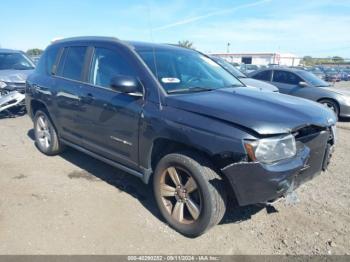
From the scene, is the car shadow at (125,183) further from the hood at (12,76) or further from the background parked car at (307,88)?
the background parked car at (307,88)

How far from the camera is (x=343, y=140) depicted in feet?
23.5

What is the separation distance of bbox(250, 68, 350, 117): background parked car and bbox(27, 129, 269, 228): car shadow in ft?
23.2

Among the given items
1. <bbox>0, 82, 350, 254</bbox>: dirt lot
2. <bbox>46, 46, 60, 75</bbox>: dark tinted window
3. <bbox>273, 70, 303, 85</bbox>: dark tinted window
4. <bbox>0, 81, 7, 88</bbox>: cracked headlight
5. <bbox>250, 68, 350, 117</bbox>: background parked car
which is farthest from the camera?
<bbox>273, 70, 303, 85</bbox>: dark tinted window

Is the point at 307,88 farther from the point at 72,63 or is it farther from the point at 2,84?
the point at 2,84

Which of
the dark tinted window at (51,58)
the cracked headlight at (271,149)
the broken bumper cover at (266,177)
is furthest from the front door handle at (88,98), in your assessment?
the cracked headlight at (271,149)

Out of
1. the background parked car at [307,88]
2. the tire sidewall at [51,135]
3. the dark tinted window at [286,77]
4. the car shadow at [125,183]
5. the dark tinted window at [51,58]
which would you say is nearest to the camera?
the car shadow at [125,183]

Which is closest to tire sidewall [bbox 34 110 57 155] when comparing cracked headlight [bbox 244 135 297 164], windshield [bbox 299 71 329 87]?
cracked headlight [bbox 244 135 297 164]

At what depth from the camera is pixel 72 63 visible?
478 cm

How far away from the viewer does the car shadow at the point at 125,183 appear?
12.3 ft

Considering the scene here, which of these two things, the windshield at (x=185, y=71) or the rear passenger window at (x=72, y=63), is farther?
the rear passenger window at (x=72, y=63)

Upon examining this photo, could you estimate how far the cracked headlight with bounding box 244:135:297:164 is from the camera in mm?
2734

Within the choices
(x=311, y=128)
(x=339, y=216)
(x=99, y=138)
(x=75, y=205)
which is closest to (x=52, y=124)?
(x=99, y=138)

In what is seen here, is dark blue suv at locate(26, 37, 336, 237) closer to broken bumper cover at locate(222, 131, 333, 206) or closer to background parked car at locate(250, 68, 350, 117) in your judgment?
broken bumper cover at locate(222, 131, 333, 206)

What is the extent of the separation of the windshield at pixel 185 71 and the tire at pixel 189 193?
0.82 metres
